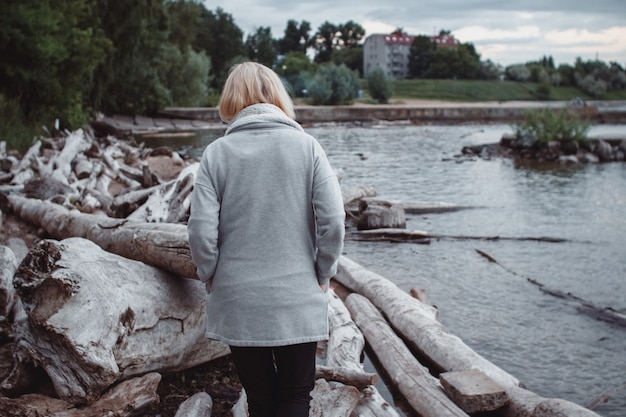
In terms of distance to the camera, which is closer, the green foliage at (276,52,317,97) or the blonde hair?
the blonde hair

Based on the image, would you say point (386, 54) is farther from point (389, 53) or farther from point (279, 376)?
point (279, 376)

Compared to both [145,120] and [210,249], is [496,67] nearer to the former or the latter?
[145,120]

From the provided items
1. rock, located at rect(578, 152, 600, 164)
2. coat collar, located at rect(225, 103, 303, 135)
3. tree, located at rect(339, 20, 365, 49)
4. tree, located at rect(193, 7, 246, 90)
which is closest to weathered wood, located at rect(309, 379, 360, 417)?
coat collar, located at rect(225, 103, 303, 135)

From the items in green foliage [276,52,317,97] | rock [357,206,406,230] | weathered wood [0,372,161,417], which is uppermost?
green foliage [276,52,317,97]

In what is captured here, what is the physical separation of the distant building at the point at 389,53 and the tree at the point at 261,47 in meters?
42.5

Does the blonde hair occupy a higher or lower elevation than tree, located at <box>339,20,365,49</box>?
lower

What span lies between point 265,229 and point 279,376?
0.79 meters

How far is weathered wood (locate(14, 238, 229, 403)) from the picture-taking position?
169 inches

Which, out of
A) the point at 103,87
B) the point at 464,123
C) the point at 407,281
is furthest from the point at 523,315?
the point at 464,123

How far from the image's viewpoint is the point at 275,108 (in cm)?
344

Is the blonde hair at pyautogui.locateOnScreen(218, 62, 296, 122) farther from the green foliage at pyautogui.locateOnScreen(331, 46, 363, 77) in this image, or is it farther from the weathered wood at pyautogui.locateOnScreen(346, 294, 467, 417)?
the green foliage at pyautogui.locateOnScreen(331, 46, 363, 77)

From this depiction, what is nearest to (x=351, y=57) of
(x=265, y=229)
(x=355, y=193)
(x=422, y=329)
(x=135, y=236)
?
(x=355, y=193)

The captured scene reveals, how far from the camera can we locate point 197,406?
4.54m

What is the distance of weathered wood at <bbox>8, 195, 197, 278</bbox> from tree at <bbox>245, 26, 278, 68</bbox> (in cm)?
8841
